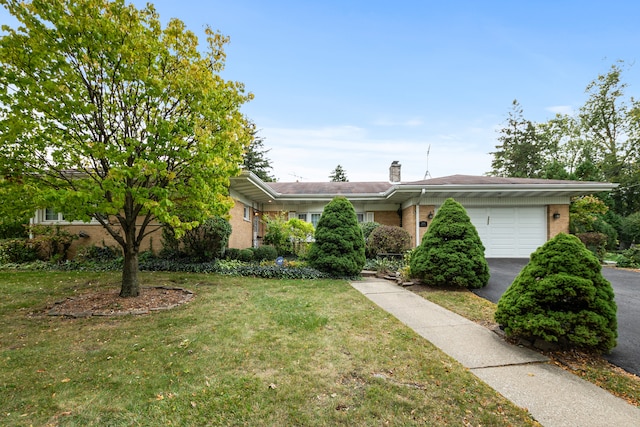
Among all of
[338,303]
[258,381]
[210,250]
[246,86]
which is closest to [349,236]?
[338,303]

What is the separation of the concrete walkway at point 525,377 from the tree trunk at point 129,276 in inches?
202

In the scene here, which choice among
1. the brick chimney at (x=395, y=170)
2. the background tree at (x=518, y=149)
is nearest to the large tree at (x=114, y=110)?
the brick chimney at (x=395, y=170)

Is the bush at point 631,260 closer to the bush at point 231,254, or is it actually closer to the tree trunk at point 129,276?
the bush at point 231,254

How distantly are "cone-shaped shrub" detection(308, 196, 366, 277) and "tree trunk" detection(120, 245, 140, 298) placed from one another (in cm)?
475

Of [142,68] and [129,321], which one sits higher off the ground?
[142,68]

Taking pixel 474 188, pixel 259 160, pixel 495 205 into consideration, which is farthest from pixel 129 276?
pixel 259 160

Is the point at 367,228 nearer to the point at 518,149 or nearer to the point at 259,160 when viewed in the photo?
the point at 259,160

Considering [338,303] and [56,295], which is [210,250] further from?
[338,303]

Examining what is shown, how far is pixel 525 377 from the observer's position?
9.93 ft

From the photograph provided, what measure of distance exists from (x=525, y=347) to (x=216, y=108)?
606 centimetres

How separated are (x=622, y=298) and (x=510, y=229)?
627cm

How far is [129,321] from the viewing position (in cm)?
470

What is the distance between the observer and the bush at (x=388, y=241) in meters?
11.0

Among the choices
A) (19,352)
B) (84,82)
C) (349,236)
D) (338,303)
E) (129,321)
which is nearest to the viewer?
(19,352)
